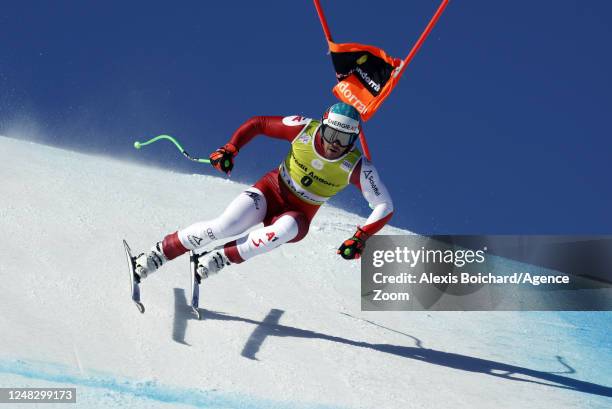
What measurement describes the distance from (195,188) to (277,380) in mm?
6990

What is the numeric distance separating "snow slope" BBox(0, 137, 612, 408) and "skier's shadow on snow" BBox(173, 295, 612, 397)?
23 millimetres

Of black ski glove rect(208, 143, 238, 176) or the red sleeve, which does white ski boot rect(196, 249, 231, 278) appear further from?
the red sleeve

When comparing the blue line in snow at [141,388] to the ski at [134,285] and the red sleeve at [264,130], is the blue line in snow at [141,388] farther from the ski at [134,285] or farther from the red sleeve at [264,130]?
the red sleeve at [264,130]

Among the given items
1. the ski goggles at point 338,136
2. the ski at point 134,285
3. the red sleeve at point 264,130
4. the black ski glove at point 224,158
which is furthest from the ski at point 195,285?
the ski goggles at point 338,136

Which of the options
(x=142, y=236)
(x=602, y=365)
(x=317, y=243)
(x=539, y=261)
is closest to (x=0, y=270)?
(x=142, y=236)

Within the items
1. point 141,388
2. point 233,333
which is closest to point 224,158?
point 233,333

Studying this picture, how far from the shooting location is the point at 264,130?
671 centimetres

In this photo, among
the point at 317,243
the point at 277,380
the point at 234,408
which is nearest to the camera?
the point at 234,408

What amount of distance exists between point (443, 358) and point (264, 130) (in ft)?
8.01

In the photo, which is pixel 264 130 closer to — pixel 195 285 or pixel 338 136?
pixel 338 136

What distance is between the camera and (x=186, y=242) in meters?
6.38

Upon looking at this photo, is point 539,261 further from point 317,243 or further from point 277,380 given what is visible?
point 277,380

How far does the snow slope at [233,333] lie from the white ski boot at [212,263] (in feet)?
1.17

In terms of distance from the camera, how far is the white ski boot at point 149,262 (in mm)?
6469
